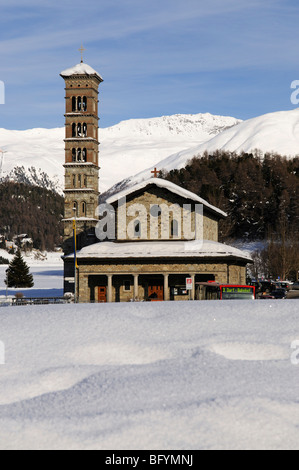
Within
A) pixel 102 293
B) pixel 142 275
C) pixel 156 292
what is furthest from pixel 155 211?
pixel 102 293

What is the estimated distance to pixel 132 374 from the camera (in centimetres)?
2392

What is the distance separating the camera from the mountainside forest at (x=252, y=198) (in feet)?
400

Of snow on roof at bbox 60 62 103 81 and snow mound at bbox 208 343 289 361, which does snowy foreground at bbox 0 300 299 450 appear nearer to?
snow mound at bbox 208 343 289 361

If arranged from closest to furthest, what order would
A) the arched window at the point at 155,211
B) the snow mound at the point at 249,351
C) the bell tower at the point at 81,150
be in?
the snow mound at the point at 249,351, the arched window at the point at 155,211, the bell tower at the point at 81,150

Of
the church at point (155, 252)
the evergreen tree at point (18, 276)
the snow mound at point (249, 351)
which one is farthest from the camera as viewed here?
the evergreen tree at point (18, 276)

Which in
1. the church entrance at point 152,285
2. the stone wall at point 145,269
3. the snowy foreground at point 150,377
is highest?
the stone wall at point 145,269

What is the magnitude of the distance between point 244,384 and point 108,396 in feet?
15.1

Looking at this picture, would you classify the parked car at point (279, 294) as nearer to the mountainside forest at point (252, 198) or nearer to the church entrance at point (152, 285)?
Answer: the church entrance at point (152, 285)

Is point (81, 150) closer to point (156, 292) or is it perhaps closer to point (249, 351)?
point (156, 292)

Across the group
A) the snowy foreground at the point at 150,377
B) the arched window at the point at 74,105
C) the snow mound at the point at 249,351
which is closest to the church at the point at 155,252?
the arched window at the point at 74,105

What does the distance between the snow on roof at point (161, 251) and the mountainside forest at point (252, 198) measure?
5816 cm

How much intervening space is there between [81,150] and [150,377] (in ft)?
181
